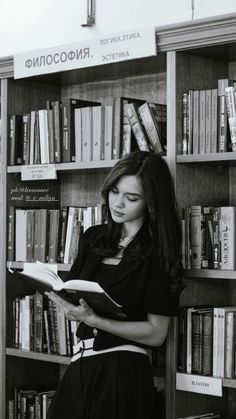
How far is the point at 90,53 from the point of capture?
115 inches

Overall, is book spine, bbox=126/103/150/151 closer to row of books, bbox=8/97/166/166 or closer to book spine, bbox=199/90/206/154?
row of books, bbox=8/97/166/166

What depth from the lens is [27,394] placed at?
328 centimetres

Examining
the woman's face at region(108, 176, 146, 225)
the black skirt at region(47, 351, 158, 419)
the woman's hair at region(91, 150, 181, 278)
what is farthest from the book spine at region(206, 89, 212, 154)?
the black skirt at region(47, 351, 158, 419)

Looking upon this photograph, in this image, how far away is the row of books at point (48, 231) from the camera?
3.08 meters

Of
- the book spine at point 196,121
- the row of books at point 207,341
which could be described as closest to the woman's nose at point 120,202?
the book spine at point 196,121

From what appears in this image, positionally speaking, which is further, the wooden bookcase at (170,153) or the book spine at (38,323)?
the book spine at (38,323)

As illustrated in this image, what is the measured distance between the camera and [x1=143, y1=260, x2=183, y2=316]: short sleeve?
249 centimetres

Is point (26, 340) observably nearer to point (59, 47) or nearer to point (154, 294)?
point (154, 294)

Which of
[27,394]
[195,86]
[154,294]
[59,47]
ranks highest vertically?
[59,47]

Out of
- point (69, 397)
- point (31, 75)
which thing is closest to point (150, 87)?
point (31, 75)

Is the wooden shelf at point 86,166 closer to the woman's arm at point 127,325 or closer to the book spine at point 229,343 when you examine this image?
the woman's arm at point 127,325

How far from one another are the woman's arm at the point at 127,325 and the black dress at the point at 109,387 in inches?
3.3

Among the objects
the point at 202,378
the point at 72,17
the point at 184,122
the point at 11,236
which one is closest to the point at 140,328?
the point at 202,378

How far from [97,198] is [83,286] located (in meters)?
0.98
